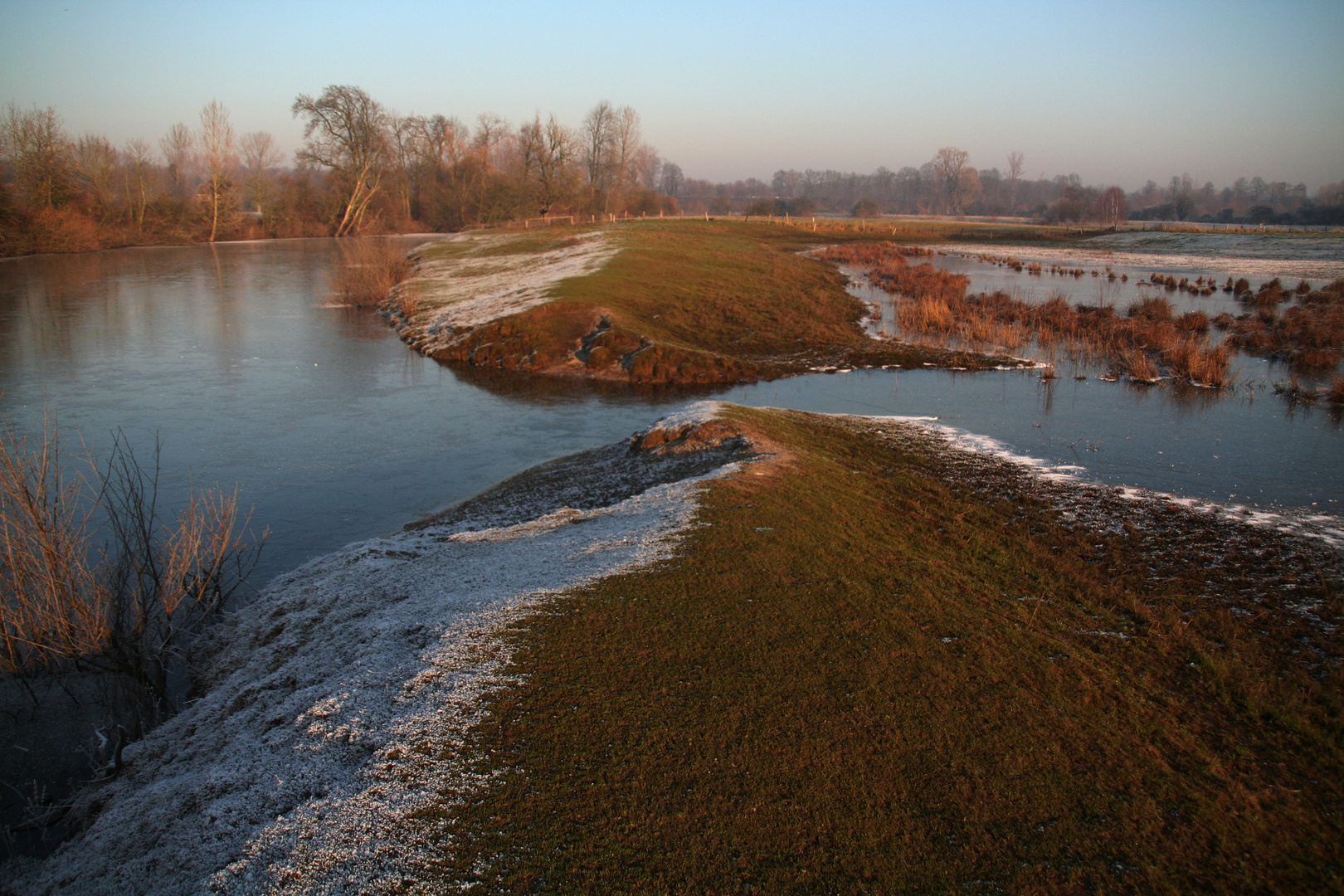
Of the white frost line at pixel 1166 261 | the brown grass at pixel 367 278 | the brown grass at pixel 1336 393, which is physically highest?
the white frost line at pixel 1166 261

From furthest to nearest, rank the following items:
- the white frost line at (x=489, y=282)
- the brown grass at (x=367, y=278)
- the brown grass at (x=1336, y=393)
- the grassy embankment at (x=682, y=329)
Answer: the brown grass at (x=367, y=278) < the white frost line at (x=489, y=282) < the grassy embankment at (x=682, y=329) < the brown grass at (x=1336, y=393)

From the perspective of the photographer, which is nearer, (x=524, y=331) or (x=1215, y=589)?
(x=1215, y=589)

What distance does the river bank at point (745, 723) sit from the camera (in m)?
3.85

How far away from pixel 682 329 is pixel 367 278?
1835cm

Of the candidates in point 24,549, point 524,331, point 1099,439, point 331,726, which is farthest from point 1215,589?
point 524,331

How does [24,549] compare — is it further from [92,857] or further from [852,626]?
[852,626]

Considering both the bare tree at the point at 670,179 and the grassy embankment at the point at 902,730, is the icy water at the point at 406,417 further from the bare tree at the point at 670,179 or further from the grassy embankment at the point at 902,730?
the bare tree at the point at 670,179

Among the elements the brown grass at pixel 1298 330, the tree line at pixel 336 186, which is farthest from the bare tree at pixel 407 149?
the brown grass at pixel 1298 330

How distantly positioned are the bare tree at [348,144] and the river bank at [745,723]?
8069cm

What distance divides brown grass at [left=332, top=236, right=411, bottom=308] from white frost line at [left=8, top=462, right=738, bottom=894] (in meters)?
30.0

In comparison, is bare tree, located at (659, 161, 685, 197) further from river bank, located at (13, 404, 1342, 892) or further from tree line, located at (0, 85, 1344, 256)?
river bank, located at (13, 404, 1342, 892)

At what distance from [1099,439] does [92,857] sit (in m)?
15.0

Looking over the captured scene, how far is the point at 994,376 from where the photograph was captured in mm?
19859

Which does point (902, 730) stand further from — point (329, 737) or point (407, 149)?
point (407, 149)
